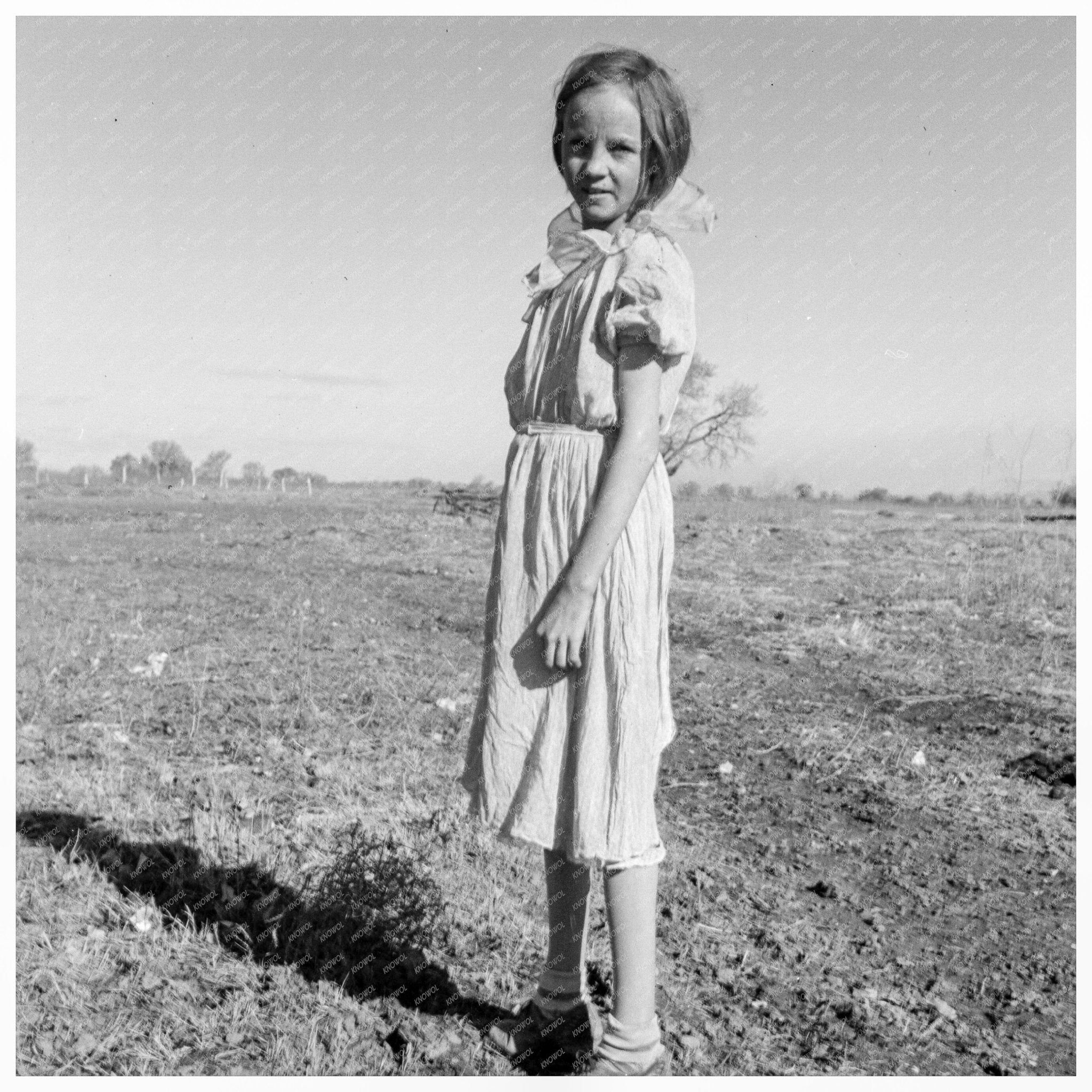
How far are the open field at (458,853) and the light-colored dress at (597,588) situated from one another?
0.67 m

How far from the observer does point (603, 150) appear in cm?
180

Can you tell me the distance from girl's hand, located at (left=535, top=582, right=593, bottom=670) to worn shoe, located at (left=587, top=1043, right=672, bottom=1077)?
29.3 inches

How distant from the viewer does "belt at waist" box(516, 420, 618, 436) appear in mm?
1798

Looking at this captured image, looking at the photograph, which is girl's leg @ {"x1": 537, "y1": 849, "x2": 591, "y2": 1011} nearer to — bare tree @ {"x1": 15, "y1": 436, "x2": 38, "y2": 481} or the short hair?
the short hair

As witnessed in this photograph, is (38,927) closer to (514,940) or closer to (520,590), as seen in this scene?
(514,940)

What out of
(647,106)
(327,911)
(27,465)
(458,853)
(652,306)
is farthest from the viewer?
(27,465)

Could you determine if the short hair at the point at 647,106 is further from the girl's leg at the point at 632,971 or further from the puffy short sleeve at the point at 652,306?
the girl's leg at the point at 632,971

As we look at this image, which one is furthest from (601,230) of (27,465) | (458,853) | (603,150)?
(27,465)

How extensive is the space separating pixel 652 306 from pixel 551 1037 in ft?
4.77

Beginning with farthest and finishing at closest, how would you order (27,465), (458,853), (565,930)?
(27,465) → (458,853) → (565,930)

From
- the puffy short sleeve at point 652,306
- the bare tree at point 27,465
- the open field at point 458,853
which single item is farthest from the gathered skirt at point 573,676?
the bare tree at point 27,465

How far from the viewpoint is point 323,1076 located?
6.55ft

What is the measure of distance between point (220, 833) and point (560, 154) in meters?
2.11

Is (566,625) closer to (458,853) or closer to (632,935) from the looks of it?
(632,935)
